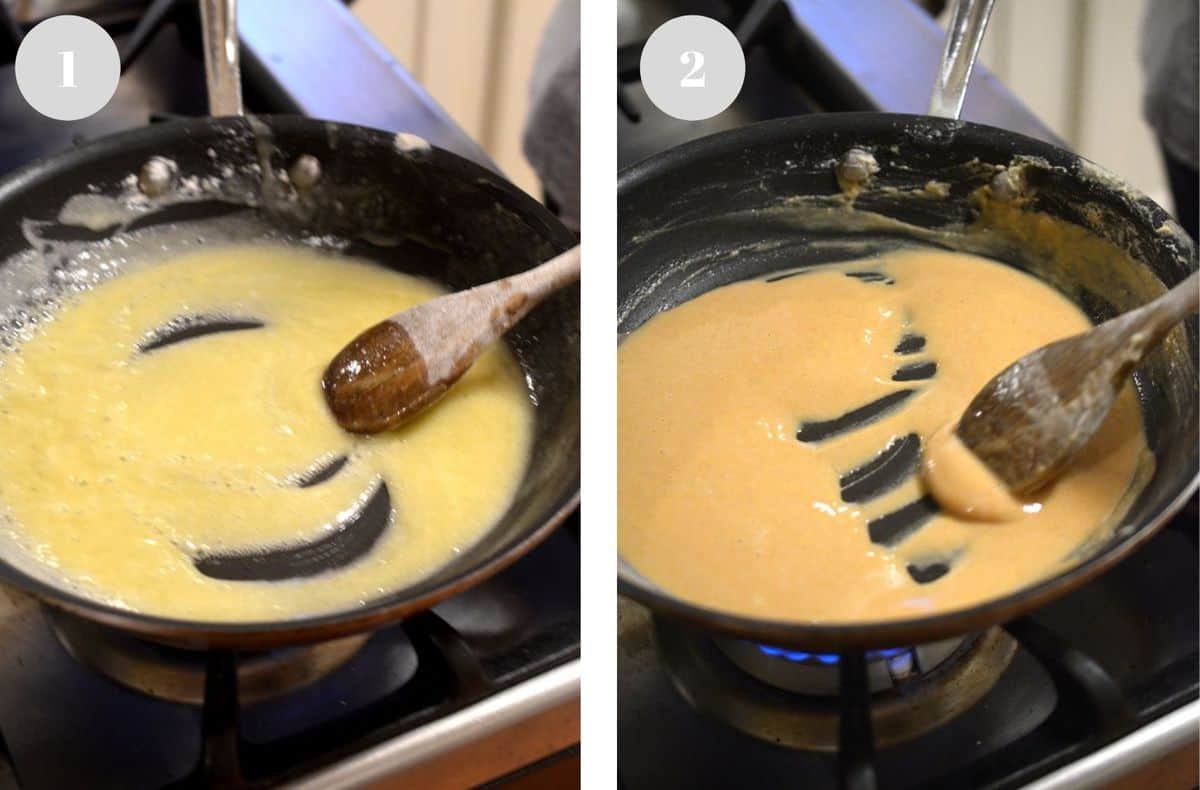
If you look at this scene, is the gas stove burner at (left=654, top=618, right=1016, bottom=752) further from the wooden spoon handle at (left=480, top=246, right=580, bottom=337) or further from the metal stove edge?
the wooden spoon handle at (left=480, top=246, right=580, bottom=337)

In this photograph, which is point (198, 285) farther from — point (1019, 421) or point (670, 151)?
point (1019, 421)

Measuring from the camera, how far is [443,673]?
26.3 inches

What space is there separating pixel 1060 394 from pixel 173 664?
1.52 feet

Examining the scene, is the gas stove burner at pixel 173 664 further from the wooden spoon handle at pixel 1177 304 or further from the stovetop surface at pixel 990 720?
the wooden spoon handle at pixel 1177 304

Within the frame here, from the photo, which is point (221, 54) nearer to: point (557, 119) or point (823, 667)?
point (557, 119)

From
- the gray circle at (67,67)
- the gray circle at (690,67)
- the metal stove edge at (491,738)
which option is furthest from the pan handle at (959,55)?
the gray circle at (67,67)

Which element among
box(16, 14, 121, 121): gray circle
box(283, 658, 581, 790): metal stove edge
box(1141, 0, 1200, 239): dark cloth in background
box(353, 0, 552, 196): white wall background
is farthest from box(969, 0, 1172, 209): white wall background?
box(16, 14, 121, 121): gray circle

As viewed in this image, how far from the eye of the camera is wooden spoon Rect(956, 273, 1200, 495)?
0.59 meters

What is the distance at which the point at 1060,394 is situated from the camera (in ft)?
2.00

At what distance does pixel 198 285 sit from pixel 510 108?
0.78 ft

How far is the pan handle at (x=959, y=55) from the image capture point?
76 centimetres

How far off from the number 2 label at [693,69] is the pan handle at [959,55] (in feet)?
0.52

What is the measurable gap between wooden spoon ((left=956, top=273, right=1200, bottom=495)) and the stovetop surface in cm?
11

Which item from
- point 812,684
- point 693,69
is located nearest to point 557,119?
point 693,69
